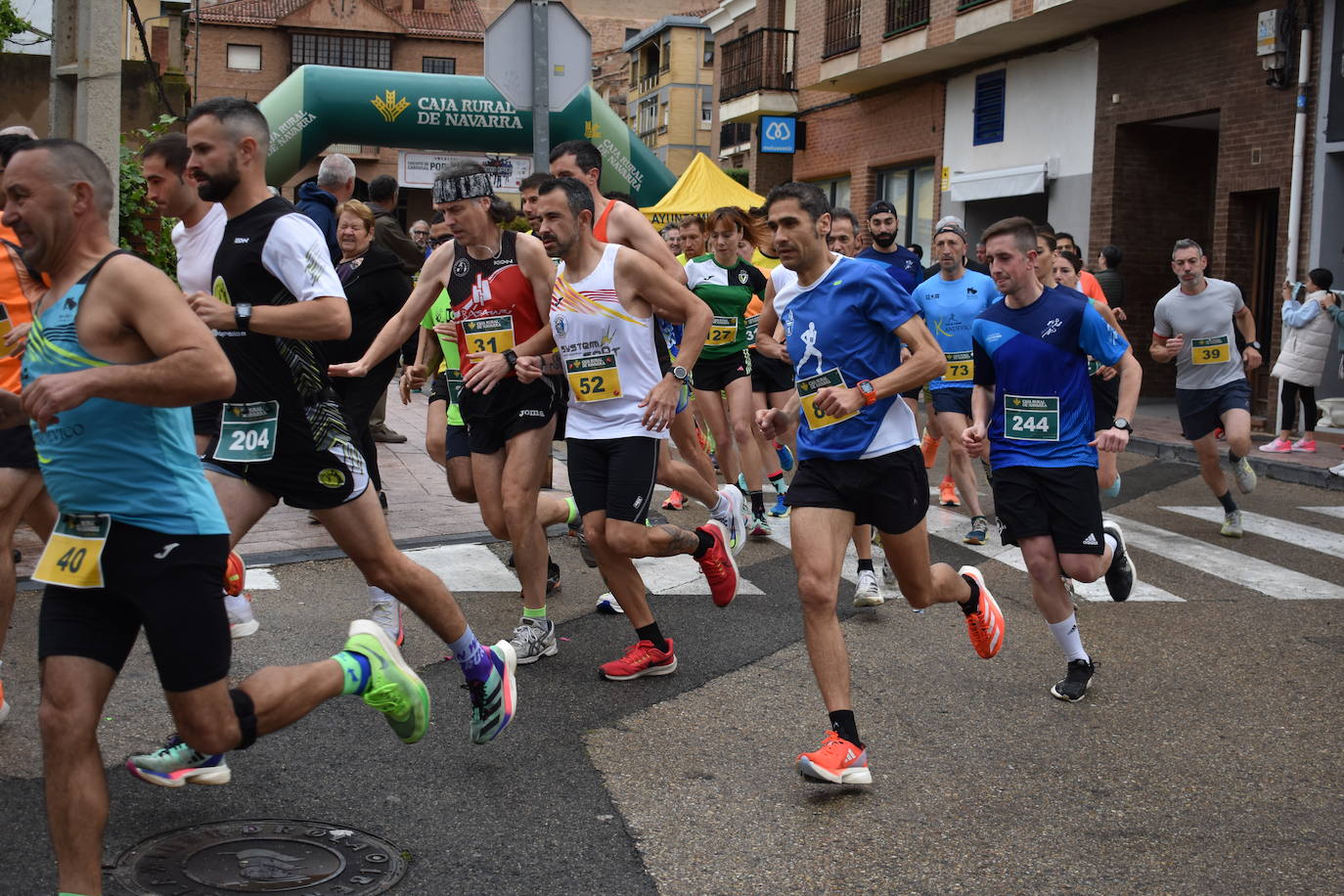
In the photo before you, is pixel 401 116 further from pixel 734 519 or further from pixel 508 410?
pixel 508 410

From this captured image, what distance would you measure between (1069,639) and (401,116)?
557 inches

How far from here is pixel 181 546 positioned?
10.7ft

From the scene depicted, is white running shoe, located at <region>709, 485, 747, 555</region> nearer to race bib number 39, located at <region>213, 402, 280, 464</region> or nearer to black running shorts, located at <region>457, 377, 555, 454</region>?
black running shorts, located at <region>457, 377, 555, 454</region>

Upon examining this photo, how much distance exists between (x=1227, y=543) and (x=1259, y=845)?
574 cm

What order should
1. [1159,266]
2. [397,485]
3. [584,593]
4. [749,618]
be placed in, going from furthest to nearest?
1. [1159,266]
2. [397,485]
3. [584,593]
4. [749,618]

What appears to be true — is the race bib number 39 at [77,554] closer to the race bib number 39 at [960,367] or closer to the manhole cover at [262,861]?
the manhole cover at [262,861]

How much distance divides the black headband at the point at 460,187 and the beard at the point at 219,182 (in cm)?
170

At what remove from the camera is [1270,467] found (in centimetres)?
1336

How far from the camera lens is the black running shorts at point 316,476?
4.50 metres

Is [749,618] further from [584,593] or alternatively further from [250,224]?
[250,224]

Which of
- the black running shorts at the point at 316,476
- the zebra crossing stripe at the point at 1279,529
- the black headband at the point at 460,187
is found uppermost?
the black headband at the point at 460,187

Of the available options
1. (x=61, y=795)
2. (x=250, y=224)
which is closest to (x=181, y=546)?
(x=61, y=795)

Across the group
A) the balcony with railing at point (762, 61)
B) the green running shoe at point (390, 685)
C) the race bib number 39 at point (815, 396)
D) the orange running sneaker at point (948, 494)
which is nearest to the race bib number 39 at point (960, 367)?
the orange running sneaker at point (948, 494)

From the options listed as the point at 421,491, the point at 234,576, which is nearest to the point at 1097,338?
the point at 234,576
